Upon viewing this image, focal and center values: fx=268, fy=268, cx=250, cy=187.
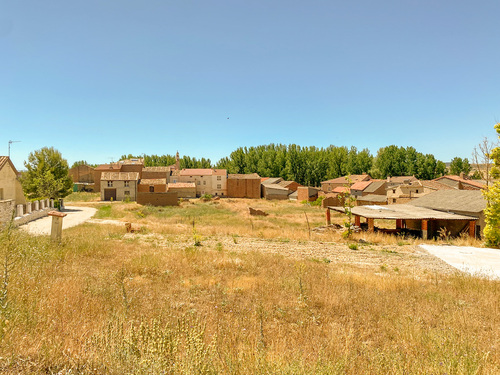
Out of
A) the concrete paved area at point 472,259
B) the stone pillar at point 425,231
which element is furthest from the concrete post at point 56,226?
the stone pillar at point 425,231

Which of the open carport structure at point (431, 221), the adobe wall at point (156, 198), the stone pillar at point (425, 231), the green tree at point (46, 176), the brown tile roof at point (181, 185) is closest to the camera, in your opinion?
the open carport structure at point (431, 221)

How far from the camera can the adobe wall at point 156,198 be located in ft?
144

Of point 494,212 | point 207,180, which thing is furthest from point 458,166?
point 494,212

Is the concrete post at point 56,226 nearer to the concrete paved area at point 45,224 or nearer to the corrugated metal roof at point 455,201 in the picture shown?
the concrete paved area at point 45,224

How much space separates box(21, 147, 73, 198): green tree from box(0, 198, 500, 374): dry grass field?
26998 millimetres

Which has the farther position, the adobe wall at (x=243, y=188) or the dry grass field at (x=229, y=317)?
the adobe wall at (x=243, y=188)

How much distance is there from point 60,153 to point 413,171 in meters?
91.2

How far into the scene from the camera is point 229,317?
5.15 m

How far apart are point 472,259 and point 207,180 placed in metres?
58.0

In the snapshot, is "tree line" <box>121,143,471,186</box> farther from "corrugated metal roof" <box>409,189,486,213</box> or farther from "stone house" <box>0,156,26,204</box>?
"stone house" <box>0,156,26,204</box>

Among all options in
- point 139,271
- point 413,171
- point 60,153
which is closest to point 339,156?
point 413,171

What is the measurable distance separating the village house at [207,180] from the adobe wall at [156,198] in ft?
70.5

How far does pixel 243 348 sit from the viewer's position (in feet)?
12.0

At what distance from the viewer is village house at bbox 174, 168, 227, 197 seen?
66.4 meters
